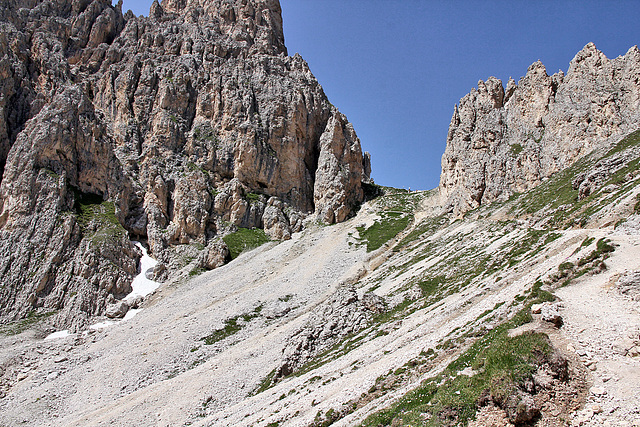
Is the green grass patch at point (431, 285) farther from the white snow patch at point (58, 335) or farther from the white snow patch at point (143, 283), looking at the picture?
the white snow patch at point (143, 283)

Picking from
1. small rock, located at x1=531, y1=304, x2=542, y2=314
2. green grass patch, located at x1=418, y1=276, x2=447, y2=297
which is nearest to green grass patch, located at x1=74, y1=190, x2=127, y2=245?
green grass patch, located at x1=418, y1=276, x2=447, y2=297

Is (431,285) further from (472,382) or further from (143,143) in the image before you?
(143,143)

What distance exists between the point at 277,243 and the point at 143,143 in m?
48.5

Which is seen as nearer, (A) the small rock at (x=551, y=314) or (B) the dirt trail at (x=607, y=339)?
(B) the dirt trail at (x=607, y=339)

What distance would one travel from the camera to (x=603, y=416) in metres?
10.8

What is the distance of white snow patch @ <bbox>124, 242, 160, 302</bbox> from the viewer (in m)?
77.6

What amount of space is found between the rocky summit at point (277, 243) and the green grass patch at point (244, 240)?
28.4 inches

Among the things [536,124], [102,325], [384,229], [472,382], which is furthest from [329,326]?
[536,124]

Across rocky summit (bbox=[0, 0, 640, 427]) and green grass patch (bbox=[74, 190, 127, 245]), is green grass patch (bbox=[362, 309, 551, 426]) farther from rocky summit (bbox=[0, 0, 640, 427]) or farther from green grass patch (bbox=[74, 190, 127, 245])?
green grass patch (bbox=[74, 190, 127, 245])

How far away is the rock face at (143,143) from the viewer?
3083 inches

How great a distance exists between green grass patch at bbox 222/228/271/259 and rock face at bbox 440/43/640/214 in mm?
45796

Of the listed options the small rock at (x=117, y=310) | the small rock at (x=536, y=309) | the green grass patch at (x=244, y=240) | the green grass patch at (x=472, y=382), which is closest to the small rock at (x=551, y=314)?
the small rock at (x=536, y=309)

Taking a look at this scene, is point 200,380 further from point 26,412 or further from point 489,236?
point 489,236

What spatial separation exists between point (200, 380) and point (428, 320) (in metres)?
23.0
